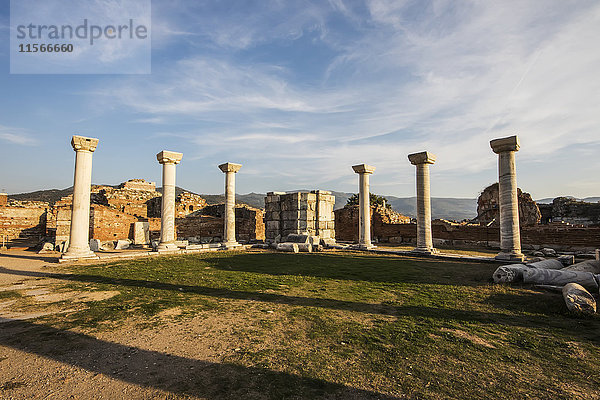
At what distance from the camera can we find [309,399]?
104 inches

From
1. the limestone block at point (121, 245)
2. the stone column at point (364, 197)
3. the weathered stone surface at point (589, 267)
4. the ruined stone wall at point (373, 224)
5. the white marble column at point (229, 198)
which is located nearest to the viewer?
the weathered stone surface at point (589, 267)

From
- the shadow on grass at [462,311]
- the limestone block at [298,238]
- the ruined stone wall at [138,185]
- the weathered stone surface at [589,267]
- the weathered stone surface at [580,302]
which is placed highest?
the ruined stone wall at [138,185]

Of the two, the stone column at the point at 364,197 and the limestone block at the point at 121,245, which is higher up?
the stone column at the point at 364,197

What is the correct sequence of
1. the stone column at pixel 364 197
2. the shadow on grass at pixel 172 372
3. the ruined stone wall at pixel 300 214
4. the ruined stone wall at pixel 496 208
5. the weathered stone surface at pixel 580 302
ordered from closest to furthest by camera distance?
the shadow on grass at pixel 172 372 < the weathered stone surface at pixel 580 302 < the stone column at pixel 364 197 < the ruined stone wall at pixel 300 214 < the ruined stone wall at pixel 496 208

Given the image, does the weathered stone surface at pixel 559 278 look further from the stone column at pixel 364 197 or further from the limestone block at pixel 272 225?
the limestone block at pixel 272 225

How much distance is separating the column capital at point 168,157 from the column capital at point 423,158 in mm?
11681

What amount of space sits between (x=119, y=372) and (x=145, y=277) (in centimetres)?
579

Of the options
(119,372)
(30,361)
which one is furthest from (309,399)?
(30,361)

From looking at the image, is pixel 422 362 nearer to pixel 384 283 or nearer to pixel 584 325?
pixel 584 325

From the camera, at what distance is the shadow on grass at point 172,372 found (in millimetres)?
2766

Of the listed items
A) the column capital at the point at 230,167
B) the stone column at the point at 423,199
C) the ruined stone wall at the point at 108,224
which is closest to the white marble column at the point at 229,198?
the column capital at the point at 230,167

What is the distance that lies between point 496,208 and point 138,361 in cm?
3122

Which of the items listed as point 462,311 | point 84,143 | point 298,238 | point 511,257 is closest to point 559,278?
point 462,311

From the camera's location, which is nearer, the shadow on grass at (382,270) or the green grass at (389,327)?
the green grass at (389,327)
